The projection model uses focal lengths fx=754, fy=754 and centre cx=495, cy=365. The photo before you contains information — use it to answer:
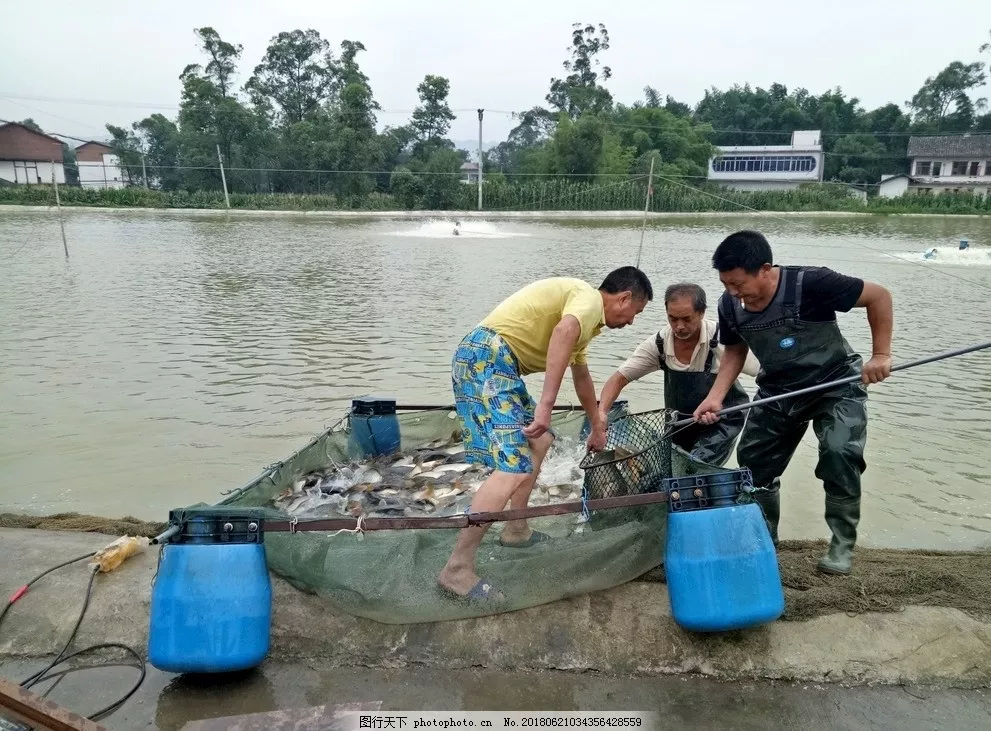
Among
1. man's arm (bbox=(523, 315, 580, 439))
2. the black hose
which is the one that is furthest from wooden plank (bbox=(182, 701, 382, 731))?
man's arm (bbox=(523, 315, 580, 439))

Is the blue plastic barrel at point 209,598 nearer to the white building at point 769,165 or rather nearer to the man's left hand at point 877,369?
the man's left hand at point 877,369

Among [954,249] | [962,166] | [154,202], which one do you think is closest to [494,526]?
[954,249]

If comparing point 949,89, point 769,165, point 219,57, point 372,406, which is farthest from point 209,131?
point 949,89

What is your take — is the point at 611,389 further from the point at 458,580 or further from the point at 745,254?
the point at 458,580

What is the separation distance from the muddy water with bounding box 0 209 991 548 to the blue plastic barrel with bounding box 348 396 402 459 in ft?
5.02

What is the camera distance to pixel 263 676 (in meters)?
3.35

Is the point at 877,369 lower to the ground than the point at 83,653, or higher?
higher

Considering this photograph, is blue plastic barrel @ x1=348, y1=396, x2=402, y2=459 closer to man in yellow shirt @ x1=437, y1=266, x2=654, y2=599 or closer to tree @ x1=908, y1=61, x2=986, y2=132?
man in yellow shirt @ x1=437, y1=266, x2=654, y2=599

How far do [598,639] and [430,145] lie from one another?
64.7 meters

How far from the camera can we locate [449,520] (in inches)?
130

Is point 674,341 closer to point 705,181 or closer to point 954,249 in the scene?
point 954,249

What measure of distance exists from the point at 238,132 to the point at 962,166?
58.2 m

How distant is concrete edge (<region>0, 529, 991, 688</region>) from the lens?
322 centimetres

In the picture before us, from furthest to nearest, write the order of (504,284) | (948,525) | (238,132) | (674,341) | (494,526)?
(238,132), (504,284), (948,525), (674,341), (494,526)
